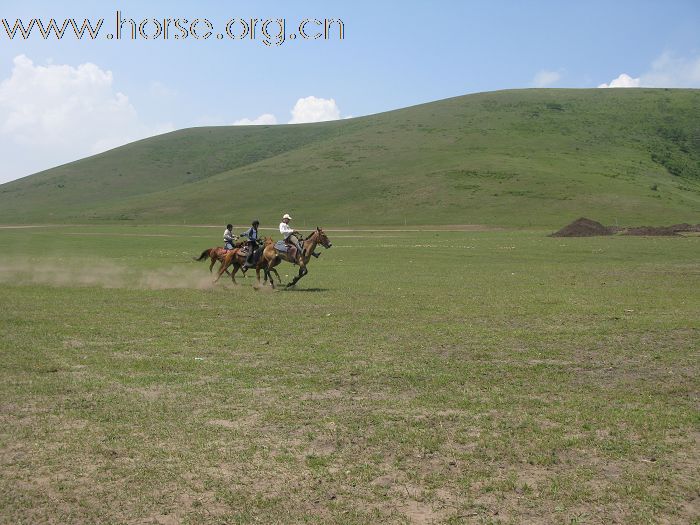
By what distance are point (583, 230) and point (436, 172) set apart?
175 feet

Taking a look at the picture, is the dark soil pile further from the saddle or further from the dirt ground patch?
the saddle

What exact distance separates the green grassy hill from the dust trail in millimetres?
58589

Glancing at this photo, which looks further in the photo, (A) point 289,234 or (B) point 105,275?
(B) point 105,275

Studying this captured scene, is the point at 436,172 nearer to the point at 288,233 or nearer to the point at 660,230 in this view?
the point at 660,230

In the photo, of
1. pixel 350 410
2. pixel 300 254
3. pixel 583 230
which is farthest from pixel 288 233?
pixel 583 230

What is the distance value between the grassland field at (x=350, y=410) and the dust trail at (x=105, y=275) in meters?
4.84

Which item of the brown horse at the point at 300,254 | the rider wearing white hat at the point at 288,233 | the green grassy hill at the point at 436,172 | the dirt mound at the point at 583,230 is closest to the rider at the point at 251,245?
the brown horse at the point at 300,254

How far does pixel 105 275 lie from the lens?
31.8 metres

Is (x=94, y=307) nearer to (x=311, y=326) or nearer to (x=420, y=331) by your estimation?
(x=311, y=326)

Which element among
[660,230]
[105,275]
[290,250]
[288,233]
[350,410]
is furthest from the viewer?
Result: [660,230]

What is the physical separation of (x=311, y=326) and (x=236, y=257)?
1186cm

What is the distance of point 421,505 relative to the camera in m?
7.14

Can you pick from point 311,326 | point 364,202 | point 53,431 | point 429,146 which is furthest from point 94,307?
point 429,146

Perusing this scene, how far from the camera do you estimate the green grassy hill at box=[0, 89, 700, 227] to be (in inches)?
3890
